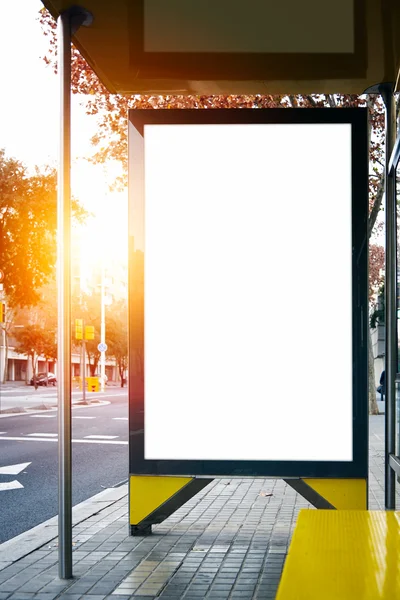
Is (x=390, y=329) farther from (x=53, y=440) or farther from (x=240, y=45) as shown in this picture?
(x=53, y=440)

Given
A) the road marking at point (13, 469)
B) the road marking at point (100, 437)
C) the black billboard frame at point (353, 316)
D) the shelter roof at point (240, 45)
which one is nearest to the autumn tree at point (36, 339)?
the road marking at point (100, 437)

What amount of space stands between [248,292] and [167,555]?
1.90 metres

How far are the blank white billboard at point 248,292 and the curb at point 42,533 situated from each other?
43.9 inches

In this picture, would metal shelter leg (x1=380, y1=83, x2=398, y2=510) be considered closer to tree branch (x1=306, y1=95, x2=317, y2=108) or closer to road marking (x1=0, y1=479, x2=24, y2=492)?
road marking (x1=0, y1=479, x2=24, y2=492)

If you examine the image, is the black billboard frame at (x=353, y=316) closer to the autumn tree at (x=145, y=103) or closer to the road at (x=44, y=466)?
the road at (x=44, y=466)

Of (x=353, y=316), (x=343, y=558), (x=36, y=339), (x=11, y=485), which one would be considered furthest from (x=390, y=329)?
(x=36, y=339)

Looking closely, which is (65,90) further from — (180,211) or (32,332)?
(32,332)

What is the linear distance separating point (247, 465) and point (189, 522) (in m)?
1.21

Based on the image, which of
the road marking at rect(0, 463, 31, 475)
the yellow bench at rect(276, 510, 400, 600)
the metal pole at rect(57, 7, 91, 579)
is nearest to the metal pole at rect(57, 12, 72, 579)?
the metal pole at rect(57, 7, 91, 579)

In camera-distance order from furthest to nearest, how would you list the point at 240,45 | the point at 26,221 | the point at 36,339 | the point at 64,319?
the point at 36,339 → the point at 26,221 → the point at 240,45 → the point at 64,319

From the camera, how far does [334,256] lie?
18.7ft

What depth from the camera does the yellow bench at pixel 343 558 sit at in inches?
93.3

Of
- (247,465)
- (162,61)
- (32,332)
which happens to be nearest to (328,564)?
(247,465)

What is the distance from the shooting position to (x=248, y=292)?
579 cm
